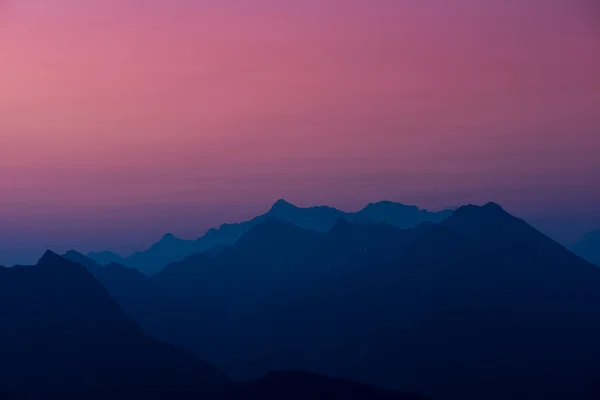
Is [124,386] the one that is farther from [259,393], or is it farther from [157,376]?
[259,393]

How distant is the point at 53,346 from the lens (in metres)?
200

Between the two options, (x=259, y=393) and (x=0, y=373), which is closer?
(x=259, y=393)

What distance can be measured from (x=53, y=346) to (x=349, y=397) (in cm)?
8339

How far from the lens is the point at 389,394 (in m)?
174

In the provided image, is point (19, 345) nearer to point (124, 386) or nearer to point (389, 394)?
point (124, 386)

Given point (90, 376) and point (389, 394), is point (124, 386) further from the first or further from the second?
point (389, 394)

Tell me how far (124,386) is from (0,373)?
3020 cm

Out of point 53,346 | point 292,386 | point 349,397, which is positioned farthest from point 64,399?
point 349,397

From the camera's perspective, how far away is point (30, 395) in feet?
585

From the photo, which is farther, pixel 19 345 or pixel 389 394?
pixel 19 345

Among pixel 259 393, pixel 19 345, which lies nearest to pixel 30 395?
pixel 19 345

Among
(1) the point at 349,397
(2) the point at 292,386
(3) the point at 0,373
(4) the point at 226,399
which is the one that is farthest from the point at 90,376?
(1) the point at 349,397

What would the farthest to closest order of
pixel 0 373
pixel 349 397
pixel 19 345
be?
pixel 19 345 → pixel 0 373 → pixel 349 397

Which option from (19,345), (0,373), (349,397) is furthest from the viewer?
(19,345)
